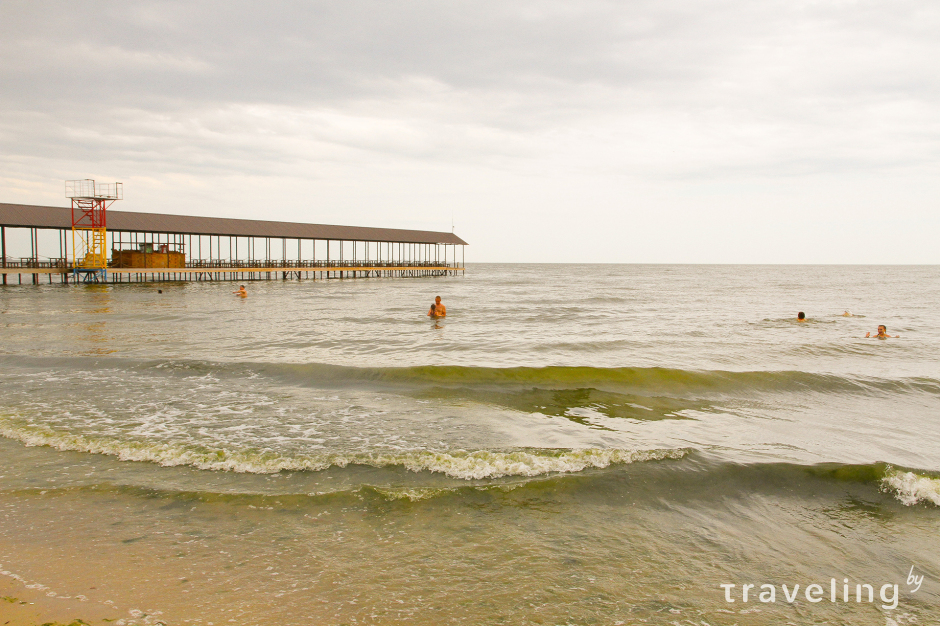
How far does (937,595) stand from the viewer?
12.8 ft

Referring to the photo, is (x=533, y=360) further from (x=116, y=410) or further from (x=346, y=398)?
(x=116, y=410)

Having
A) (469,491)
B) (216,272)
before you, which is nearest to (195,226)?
(216,272)

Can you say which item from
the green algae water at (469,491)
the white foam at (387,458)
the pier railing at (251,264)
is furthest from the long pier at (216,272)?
the white foam at (387,458)

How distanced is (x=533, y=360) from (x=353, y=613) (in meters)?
10.2

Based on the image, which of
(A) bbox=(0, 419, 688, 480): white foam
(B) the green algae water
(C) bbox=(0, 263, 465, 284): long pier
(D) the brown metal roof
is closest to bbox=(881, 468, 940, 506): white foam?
(B) the green algae water

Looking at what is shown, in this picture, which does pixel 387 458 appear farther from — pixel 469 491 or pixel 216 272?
pixel 216 272

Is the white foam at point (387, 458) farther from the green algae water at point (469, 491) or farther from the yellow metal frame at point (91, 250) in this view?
the yellow metal frame at point (91, 250)

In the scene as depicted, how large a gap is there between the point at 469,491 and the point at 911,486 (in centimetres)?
456

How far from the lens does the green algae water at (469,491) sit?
379 centimetres

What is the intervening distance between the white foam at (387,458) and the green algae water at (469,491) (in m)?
0.04

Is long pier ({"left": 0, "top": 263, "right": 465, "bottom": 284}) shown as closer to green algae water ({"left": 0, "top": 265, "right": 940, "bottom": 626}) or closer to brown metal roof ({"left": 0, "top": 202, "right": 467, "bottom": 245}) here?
brown metal roof ({"left": 0, "top": 202, "right": 467, "bottom": 245})

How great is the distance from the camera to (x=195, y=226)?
52812 millimetres

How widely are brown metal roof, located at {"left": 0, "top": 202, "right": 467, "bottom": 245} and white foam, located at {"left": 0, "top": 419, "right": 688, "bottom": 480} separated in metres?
44.6

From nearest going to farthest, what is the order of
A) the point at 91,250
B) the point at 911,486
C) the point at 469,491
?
the point at 469,491 < the point at 911,486 < the point at 91,250
